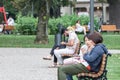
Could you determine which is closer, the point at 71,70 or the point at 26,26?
the point at 71,70

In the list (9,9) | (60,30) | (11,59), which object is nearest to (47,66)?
(60,30)

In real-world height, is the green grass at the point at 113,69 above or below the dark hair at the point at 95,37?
below

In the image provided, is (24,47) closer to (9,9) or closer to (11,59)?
(11,59)

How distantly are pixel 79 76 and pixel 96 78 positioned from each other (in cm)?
34

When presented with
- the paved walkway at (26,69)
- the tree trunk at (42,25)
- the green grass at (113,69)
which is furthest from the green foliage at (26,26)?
the green grass at (113,69)

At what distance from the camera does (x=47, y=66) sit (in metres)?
17.4

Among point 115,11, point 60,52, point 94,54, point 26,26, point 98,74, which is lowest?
point 26,26

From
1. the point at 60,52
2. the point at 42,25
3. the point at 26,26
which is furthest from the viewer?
the point at 26,26

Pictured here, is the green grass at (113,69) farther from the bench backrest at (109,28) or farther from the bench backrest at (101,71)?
the bench backrest at (109,28)

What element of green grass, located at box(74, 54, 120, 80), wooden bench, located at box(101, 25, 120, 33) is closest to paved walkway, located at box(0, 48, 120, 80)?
green grass, located at box(74, 54, 120, 80)

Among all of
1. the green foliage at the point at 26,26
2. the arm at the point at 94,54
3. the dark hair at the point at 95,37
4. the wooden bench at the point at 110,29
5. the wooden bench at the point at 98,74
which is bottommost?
the wooden bench at the point at 110,29

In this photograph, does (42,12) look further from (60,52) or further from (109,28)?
(109,28)

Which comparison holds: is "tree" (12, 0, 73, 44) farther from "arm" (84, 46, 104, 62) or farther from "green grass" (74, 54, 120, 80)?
"arm" (84, 46, 104, 62)

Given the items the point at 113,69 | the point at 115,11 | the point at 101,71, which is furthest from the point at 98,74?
the point at 115,11
